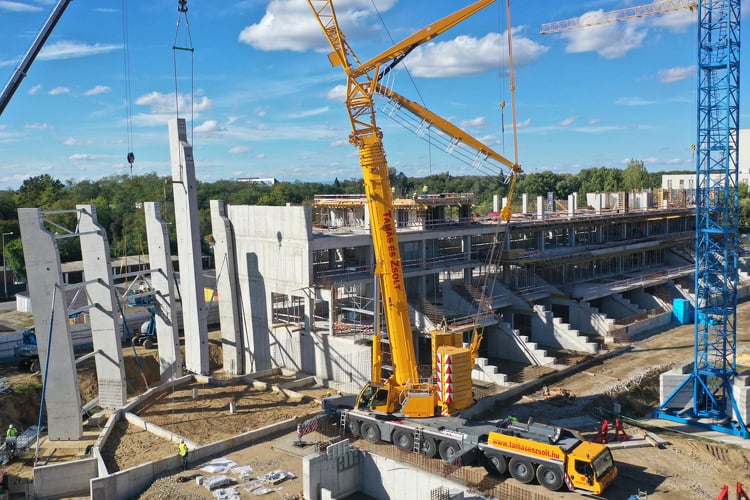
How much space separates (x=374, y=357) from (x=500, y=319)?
14976 millimetres

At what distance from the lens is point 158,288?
3084 centimetres

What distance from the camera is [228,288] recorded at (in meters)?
34.6

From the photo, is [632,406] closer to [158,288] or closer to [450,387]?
[450,387]

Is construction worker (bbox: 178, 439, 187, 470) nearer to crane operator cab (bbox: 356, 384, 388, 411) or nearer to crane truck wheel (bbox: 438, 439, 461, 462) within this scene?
crane operator cab (bbox: 356, 384, 388, 411)

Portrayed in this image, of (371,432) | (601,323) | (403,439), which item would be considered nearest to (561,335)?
(601,323)

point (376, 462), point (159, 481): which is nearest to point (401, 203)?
point (376, 462)

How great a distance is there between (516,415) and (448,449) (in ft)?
22.9

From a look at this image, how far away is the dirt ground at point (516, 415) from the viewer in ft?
66.1

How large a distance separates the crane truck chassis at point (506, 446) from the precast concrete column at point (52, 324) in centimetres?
1039

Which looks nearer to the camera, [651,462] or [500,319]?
[651,462]

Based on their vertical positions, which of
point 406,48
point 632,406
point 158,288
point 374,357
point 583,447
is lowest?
point 632,406

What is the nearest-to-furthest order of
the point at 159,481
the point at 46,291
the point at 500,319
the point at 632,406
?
the point at 159,481 → the point at 46,291 → the point at 632,406 → the point at 500,319

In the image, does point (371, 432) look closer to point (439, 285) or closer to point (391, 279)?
point (391, 279)

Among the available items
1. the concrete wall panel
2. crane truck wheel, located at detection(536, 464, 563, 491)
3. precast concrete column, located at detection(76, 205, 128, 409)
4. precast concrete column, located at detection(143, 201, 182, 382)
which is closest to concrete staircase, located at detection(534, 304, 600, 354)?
crane truck wheel, located at detection(536, 464, 563, 491)
